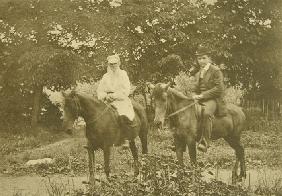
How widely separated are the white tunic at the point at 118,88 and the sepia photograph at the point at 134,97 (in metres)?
0.01

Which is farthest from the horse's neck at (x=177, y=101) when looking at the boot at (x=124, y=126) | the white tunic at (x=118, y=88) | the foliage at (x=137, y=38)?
the foliage at (x=137, y=38)

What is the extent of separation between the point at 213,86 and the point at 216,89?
0.08 meters

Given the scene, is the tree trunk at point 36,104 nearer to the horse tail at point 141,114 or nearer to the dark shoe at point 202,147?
the horse tail at point 141,114

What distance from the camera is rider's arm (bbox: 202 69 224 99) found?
8.01m

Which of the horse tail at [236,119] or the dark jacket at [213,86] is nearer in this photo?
the dark jacket at [213,86]

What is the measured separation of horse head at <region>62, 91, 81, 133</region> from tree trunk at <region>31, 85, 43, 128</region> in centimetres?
233

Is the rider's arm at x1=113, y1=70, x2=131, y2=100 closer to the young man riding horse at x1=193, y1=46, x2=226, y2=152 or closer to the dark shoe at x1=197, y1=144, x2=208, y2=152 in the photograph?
the young man riding horse at x1=193, y1=46, x2=226, y2=152

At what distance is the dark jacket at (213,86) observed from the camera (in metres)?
8.04

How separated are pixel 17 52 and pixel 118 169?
8.57ft

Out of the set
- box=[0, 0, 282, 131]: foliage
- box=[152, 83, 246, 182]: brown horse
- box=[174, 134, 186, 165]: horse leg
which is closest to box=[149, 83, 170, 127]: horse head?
box=[152, 83, 246, 182]: brown horse

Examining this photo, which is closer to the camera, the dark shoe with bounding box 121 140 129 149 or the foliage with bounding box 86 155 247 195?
the foliage with bounding box 86 155 247 195

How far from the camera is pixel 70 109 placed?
751cm

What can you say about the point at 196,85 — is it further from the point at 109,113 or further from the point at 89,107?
the point at 89,107

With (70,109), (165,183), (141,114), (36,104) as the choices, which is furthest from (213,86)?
(36,104)
